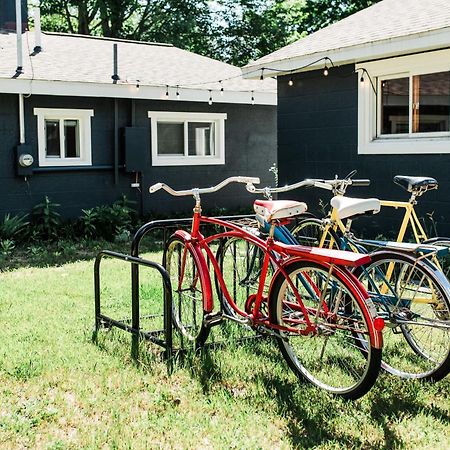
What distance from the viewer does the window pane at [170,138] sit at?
12.5 metres

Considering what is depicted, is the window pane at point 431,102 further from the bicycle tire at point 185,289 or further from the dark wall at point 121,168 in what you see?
the dark wall at point 121,168

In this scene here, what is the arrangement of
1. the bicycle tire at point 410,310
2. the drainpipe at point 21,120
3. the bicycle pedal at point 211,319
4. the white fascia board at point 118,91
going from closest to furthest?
the bicycle tire at point 410,310
the bicycle pedal at point 211,319
the white fascia board at point 118,91
the drainpipe at point 21,120

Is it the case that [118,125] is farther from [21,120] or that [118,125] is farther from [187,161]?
[21,120]

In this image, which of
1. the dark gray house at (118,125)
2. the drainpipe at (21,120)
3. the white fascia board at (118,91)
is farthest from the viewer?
the dark gray house at (118,125)

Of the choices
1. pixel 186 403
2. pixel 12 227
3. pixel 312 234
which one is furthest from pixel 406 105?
pixel 186 403

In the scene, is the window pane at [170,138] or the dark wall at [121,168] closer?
the dark wall at [121,168]

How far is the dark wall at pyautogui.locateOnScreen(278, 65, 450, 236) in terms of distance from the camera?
8.32 m

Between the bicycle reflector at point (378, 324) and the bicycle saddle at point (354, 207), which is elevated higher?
the bicycle saddle at point (354, 207)

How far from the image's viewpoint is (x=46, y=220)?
10633 millimetres

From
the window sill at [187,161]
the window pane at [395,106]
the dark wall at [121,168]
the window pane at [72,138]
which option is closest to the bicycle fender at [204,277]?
the window pane at [395,106]

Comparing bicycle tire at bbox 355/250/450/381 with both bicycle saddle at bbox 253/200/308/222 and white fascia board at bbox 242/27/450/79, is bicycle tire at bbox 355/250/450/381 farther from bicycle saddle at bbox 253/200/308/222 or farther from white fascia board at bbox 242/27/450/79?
white fascia board at bbox 242/27/450/79

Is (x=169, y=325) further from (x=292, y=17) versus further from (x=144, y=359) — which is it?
(x=292, y=17)

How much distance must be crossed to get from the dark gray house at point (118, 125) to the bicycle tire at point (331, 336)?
7.33 metres

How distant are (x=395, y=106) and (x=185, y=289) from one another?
496 cm
